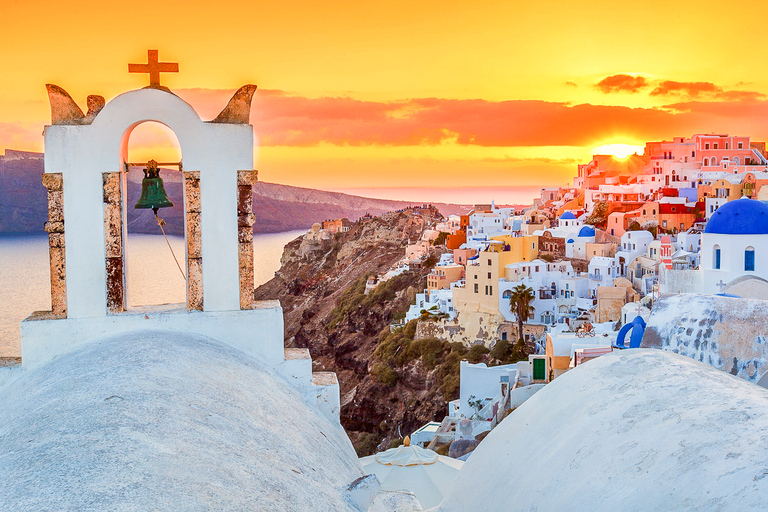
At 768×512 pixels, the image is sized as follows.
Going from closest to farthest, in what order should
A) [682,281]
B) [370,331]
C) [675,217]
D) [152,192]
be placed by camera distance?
[152,192], [682,281], [675,217], [370,331]

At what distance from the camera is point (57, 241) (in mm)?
4211

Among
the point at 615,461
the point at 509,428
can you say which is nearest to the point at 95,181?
the point at 509,428

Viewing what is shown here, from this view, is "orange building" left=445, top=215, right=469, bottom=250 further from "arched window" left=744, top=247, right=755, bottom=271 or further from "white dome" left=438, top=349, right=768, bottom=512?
"white dome" left=438, top=349, right=768, bottom=512

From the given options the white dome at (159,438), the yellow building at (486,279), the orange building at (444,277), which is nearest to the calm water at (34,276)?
the white dome at (159,438)

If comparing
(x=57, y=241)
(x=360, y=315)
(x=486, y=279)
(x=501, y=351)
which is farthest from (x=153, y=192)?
(x=360, y=315)

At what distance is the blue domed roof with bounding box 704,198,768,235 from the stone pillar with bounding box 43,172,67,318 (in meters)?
16.4

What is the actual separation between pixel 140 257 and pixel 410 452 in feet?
15.4

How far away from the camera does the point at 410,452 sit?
893cm

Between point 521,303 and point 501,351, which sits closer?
point 501,351

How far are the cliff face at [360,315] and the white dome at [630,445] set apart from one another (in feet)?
86.9

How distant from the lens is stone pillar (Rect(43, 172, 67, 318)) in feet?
13.6

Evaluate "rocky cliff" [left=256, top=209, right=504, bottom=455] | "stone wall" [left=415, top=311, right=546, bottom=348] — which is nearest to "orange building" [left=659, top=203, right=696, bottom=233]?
"stone wall" [left=415, top=311, right=546, bottom=348]

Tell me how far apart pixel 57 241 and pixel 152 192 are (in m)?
0.69

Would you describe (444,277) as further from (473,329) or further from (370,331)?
(370,331)
